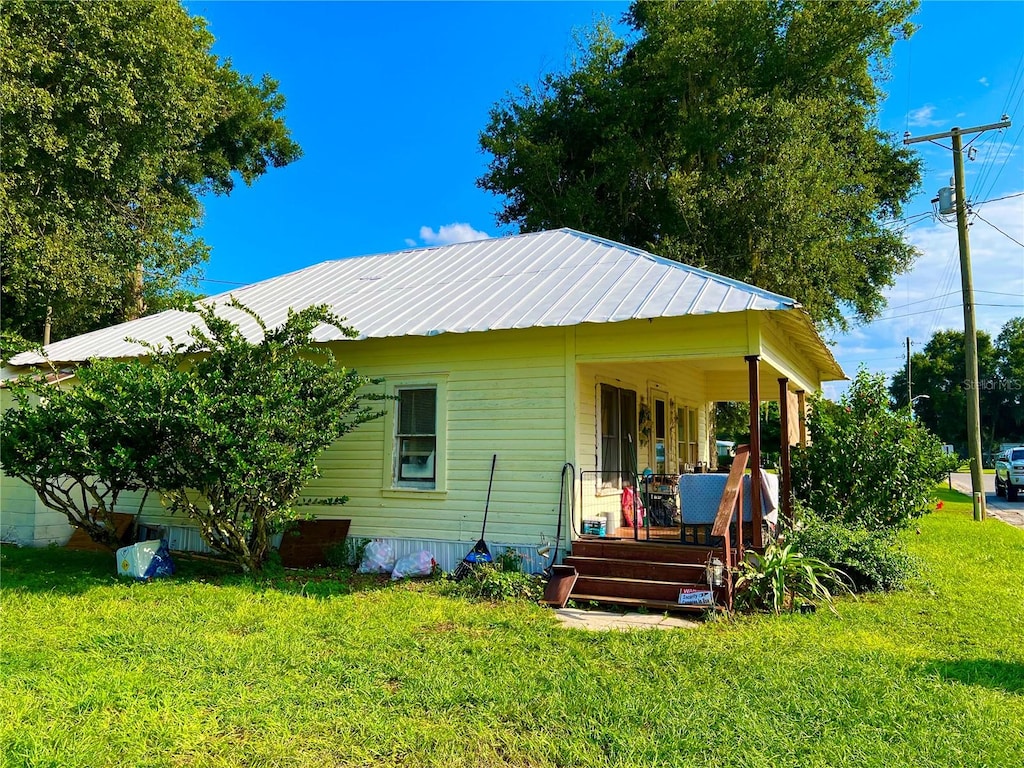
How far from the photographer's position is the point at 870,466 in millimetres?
9898

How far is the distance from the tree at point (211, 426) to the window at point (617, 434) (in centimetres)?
332

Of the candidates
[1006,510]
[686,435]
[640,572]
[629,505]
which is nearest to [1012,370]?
[1006,510]

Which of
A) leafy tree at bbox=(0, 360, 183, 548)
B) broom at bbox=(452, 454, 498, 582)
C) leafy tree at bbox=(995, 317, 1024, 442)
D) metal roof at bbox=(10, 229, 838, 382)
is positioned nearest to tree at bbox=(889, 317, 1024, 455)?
leafy tree at bbox=(995, 317, 1024, 442)

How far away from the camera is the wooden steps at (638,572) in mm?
7172

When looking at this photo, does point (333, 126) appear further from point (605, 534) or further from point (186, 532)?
point (605, 534)

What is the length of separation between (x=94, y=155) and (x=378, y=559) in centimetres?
1489

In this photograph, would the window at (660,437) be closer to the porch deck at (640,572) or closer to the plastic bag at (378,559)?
the porch deck at (640,572)

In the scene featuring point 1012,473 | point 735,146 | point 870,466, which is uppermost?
point 735,146

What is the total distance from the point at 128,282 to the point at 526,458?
A: 18.5 meters

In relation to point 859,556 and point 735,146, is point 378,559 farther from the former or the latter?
point 735,146

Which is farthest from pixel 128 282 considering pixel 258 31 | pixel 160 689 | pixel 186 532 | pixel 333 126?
pixel 160 689

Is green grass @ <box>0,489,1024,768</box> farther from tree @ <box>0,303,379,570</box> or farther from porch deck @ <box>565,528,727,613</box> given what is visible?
tree @ <box>0,303,379,570</box>

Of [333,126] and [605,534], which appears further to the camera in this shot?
[333,126]

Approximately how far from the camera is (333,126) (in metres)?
21.0
